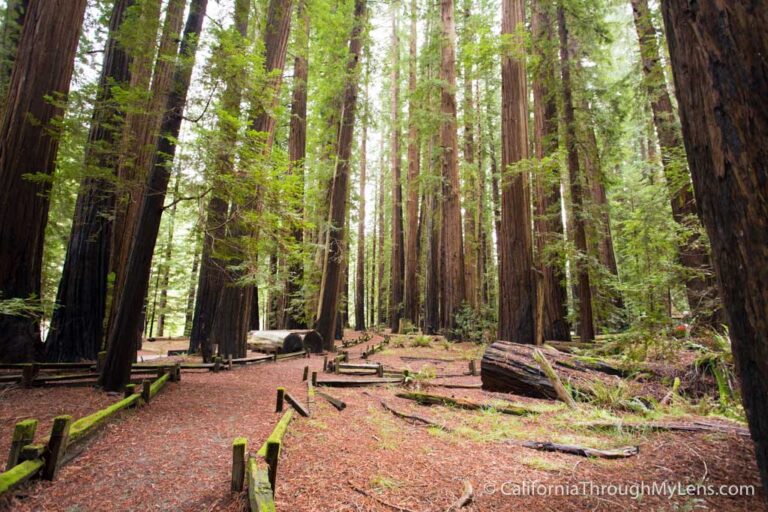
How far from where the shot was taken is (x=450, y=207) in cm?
1520

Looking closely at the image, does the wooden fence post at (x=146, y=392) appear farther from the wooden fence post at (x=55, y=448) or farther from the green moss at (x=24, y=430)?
the green moss at (x=24, y=430)

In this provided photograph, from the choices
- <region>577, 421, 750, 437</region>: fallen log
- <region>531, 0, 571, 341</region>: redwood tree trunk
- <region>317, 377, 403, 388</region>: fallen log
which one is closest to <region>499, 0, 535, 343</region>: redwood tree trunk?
<region>531, 0, 571, 341</region>: redwood tree trunk

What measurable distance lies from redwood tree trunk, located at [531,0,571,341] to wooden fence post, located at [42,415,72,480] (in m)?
10.0

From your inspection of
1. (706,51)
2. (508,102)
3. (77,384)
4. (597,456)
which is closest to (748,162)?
(706,51)

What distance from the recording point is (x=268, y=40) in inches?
372

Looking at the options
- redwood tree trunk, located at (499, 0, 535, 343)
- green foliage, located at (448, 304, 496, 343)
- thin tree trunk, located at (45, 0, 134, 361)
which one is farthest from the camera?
green foliage, located at (448, 304, 496, 343)

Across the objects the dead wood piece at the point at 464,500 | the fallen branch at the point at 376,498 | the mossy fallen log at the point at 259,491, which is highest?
the mossy fallen log at the point at 259,491

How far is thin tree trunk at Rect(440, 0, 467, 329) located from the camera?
1470 cm

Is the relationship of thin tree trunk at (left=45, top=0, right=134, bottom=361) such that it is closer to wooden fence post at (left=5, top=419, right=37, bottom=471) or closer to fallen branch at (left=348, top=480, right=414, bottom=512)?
wooden fence post at (left=5, top=419, right=37, bottom=471)

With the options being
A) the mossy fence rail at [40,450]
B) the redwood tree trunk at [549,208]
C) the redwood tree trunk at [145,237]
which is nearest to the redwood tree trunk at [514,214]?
the redwood tree trunk at [549,208]

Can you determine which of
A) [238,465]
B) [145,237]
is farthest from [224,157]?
[238,465]

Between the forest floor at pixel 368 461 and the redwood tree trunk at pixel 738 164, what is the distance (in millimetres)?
1562

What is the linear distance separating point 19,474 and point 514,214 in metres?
9.45

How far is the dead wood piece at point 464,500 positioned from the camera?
2.68m
